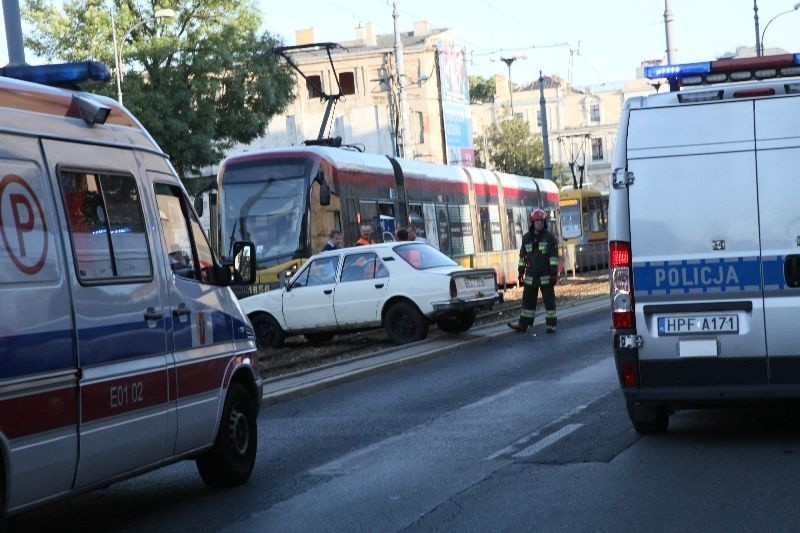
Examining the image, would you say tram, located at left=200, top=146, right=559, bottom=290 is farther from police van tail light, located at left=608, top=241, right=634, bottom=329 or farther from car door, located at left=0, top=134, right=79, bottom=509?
car door, located at left=0, top=134, right=79, bottom=509

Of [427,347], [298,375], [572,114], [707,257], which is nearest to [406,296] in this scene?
[427,347]

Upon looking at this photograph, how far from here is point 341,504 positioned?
843cm

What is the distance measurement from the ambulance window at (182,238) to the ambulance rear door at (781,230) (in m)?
3.60

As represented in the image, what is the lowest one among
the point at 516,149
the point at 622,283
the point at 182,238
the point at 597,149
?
the point at 622,283

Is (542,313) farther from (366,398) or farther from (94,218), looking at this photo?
(94,218)

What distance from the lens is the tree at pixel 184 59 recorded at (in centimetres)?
5072

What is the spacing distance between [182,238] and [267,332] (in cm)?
1432

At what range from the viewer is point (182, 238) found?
355 inches

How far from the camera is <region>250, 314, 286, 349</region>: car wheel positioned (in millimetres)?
23047

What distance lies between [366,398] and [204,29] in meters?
38.9

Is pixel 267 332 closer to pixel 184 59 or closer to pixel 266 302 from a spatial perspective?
pixel 266 302

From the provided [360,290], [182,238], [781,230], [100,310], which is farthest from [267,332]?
[100,310]

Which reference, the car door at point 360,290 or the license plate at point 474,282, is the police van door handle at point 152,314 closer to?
the license plate at point 474,282

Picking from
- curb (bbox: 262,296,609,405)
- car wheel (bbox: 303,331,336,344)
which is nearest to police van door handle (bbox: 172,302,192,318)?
curb (bbox: 262,296,609,405)
